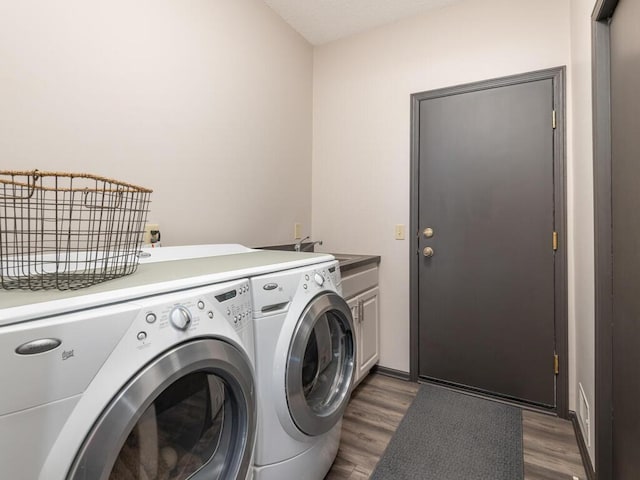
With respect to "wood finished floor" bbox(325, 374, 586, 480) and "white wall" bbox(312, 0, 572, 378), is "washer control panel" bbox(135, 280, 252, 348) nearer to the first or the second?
"wood finished floor" bbox(325, 374, 586, 480)

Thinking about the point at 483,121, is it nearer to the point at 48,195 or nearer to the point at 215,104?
the point at 215,104

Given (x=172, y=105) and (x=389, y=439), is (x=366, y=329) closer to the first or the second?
(x=389, y=439)

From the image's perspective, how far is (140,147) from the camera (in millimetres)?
1557

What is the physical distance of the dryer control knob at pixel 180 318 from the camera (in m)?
0.75

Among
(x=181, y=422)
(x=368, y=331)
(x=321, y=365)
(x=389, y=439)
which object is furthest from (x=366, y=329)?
(x=181, y=422)

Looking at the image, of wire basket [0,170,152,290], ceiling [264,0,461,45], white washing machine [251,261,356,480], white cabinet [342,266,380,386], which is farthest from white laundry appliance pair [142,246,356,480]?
ceiling [264,0,461,45]

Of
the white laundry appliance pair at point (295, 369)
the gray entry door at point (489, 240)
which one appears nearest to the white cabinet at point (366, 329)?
the gray entry door at point (489, 240)

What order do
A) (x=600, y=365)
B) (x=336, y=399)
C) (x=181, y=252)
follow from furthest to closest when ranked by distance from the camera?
(x=181, y=252)
(x=336, y=399)
(x=600, y=365)

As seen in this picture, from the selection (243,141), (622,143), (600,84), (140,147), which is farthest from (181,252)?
(600,84)

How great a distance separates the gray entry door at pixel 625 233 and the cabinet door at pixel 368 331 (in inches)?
48.9

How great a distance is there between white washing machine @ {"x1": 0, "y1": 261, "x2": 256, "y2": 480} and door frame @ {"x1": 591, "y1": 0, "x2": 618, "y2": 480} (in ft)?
4.32

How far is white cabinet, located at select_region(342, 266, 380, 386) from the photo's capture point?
6.81ft

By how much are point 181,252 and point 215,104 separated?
2.98ft

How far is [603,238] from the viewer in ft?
4.20
